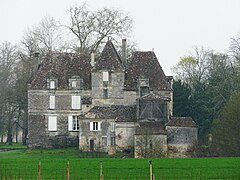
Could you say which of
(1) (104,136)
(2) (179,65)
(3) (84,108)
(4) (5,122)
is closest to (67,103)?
(3) (84,108)

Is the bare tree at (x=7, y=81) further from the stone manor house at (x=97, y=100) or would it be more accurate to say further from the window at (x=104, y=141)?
the window at (x=104, y=141)

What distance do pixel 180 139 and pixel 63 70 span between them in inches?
608

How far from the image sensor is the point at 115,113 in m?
55.6

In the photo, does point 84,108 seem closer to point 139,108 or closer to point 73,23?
point 139,108

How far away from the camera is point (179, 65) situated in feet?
271

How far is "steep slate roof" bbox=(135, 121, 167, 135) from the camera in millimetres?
50031

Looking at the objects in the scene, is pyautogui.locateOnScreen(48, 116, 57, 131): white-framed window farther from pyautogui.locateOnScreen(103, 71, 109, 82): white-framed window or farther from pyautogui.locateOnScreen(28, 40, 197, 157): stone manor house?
pyautogui.locateOnScreen(103, 71, 109, 82): white-framed window

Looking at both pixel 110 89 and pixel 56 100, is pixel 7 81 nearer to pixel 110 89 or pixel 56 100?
pixel 56 100

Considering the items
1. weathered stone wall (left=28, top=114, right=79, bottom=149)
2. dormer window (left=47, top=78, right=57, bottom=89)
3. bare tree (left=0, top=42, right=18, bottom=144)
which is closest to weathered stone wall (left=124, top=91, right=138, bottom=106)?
weathered stone wall (left=28, top=114, right=79, bottom=149)

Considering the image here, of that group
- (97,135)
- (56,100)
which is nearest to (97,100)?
(97,135)

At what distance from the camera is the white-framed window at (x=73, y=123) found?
58969mm

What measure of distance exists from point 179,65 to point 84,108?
2737 cm

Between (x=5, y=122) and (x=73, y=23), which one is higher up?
(x=73, y=23)

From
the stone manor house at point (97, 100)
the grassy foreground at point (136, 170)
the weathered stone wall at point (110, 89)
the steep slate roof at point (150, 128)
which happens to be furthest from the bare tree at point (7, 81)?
the grassy foreground at point (136, 170)
